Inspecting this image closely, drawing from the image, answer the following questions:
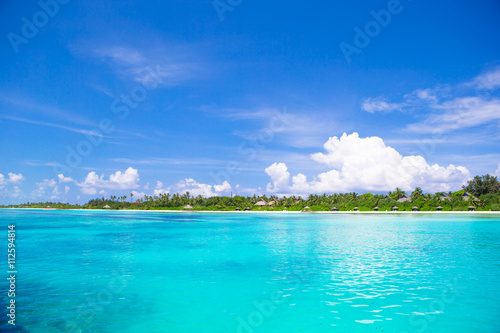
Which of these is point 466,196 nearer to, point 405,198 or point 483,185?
point 483,185

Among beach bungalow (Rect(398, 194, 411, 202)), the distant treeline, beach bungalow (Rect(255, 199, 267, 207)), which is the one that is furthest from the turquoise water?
beach bungalow (Rect(255, 199, 267, 207))

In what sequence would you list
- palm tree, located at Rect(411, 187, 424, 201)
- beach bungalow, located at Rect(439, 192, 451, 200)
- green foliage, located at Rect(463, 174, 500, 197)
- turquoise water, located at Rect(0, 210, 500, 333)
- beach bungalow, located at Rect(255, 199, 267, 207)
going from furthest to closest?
beach bungalow, located at Rect(255, 199, 267, 207)
palm tree, located at Rect(411, 187, 424, 201)
beach bungalow, located at Rect(439, 192, 451, 200)
green foliage, located at Rect(463, 174, 500, 197)
turquoise water, located at Rect(0, 210, 500, 333)

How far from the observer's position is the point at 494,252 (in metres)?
28.6

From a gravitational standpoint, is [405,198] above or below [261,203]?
above

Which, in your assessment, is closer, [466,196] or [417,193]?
[466,196]

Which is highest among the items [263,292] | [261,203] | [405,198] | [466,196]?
[466,196]

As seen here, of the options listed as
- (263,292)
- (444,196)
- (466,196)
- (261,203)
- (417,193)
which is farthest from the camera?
(261,203)

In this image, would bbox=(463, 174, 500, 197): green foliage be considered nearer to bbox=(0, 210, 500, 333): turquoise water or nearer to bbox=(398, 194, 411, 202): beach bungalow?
bbox=(398, 194, 411, 202): beach bungalow

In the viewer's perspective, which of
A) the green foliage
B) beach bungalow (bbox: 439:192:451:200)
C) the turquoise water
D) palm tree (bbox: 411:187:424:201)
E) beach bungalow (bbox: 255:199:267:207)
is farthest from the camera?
beach bungalow (bbox: 255:199:267:207)

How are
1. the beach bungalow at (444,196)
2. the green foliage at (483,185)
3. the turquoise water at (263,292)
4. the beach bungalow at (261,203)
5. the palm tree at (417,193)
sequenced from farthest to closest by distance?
the beach bungalow at (261,203), the palm tree at (417,193), the beach bungalow at (444,196), the green foliage at (483,185), the turquoise water at (263,292)

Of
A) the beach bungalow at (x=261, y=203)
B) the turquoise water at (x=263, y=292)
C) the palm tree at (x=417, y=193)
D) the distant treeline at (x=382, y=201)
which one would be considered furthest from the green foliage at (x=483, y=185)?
the turquoise water at (x=263, y=292)

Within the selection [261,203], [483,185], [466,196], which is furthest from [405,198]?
[261,203]

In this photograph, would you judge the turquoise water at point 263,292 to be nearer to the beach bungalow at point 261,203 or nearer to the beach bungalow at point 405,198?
the beach bungalow at point 405,198

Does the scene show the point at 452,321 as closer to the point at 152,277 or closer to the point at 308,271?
the point at 308,271
